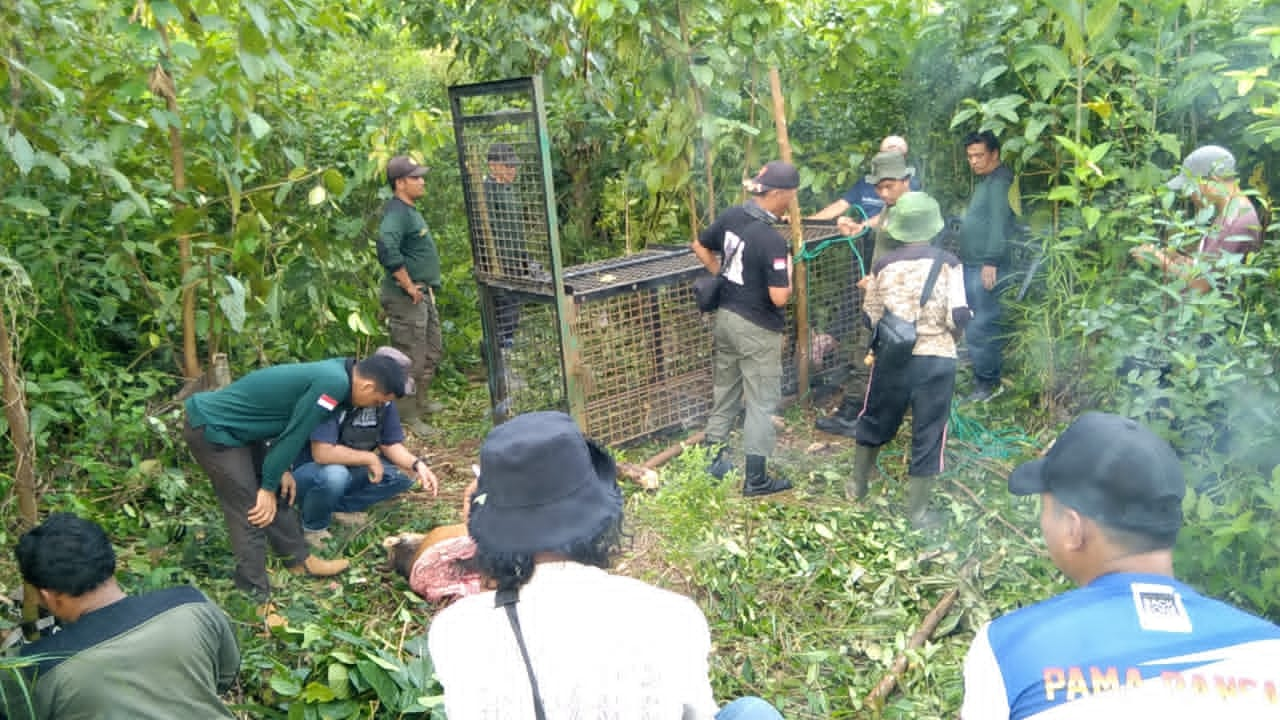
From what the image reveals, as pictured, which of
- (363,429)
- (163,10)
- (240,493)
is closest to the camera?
(163,10)

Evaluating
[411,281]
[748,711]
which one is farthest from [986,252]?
[748,711]

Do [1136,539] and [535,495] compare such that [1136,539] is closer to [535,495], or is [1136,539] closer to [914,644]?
[535,495]

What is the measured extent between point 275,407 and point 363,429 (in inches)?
25.7

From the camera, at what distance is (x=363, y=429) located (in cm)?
468

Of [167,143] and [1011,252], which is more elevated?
[167,143]

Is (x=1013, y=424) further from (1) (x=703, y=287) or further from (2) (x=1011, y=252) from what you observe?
(1) (x=703, y=287)

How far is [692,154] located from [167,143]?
121 inches

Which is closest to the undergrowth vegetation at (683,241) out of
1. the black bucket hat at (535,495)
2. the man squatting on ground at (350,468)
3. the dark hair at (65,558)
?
the man squatting on ground at (350,468)

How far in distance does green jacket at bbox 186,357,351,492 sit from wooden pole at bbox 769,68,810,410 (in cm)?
318

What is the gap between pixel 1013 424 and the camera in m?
5.97

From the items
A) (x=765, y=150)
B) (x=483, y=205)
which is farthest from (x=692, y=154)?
(x=483, y=205)

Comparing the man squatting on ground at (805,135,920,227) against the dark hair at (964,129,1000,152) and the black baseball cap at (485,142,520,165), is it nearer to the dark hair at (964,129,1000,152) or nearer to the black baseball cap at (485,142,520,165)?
the dark hair at (964,129,1000,152)

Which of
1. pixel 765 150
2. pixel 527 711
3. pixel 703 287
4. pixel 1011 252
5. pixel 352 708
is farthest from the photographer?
pixel 765 150

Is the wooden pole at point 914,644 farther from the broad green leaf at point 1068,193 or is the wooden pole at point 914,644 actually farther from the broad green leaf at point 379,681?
the broad green leaf at point 1068,193
